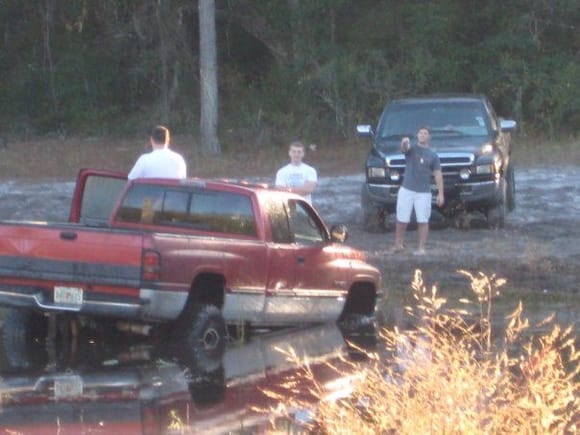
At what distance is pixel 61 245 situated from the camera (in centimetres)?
1119

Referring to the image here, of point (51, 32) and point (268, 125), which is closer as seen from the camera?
point (268, 125)

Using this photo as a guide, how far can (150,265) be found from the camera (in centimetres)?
1105

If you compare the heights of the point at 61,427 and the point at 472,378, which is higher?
the point at 472,378

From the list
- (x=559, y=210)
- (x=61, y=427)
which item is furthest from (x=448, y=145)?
(x=61, y=427)

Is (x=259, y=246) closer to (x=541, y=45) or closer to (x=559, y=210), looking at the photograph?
(x=559, y=210)

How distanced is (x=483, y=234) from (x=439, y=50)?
1492 centimetres

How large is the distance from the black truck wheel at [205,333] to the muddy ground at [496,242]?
120 inches

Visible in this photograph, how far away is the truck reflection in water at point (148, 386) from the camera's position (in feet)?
29.0

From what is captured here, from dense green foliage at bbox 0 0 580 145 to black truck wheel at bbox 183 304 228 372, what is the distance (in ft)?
69.5

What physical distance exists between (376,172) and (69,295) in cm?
909

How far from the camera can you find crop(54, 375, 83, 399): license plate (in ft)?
32.0

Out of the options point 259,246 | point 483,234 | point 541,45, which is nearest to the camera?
point 259,246

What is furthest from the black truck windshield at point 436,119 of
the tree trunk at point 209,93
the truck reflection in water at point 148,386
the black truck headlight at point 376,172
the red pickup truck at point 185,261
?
the tree trunk at point 209,93

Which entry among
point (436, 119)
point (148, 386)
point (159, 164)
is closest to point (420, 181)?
point (436, 119)
